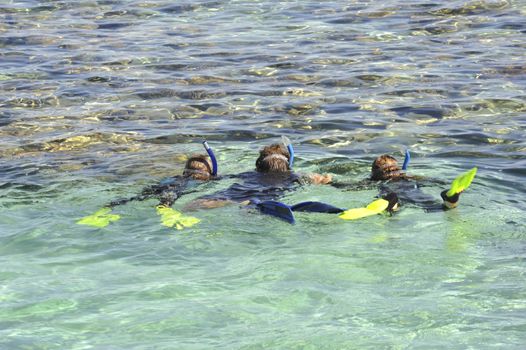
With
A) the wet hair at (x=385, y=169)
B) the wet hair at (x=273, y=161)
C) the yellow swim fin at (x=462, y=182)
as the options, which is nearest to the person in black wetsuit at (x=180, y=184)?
the wet hair at (x=273, y=161)

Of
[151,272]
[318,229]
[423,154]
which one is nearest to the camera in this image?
[151,272]

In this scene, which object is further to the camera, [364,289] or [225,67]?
[225,67]

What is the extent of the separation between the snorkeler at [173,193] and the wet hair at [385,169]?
1.61 metres

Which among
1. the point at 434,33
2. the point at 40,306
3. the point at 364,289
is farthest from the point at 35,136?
the point at 434,33

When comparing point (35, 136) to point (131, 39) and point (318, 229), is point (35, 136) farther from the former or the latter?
point (131, 39)

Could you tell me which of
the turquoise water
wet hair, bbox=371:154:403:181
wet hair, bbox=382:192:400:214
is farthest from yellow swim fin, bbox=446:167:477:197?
wet hair, bbox=371:154:403:181

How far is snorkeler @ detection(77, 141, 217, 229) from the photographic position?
753 centimetres

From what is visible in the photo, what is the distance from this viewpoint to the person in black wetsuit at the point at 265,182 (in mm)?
8133

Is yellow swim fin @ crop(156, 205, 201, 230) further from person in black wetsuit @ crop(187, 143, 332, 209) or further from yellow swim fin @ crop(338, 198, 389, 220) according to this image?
yellow swim fin @ crop(338, 198, 389, 220)

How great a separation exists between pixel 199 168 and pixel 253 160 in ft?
4.07

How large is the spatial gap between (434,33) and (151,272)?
10965 mm

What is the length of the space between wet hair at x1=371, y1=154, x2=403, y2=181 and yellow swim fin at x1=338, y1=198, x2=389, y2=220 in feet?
2.75

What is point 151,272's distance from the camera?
6457 mm

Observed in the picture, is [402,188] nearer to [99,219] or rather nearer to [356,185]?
[356,185]
